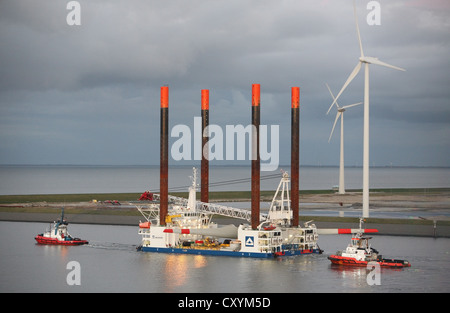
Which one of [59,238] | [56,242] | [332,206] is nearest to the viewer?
[56,242]

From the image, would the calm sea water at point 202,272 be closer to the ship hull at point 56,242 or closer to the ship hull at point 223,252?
the ship hull at point 223,252

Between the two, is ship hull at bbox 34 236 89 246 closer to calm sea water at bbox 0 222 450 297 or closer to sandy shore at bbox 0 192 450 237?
calm sea water at bbox 0 222 450 297

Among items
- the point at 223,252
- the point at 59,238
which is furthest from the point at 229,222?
the point at 223,252

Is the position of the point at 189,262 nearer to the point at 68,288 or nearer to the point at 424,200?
the point at 68,288

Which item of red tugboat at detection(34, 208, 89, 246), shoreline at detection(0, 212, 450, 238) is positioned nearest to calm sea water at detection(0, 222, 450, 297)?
red tugboat at detection(34, 208, 89, 246)

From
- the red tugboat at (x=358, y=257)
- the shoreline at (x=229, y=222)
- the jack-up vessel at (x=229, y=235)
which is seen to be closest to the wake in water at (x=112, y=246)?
the jack-up vessel at (x=229, y=235)

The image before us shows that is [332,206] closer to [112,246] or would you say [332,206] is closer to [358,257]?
[112,246]

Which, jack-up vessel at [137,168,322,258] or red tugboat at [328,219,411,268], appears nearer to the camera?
red tugboat at [328,219,411,268]

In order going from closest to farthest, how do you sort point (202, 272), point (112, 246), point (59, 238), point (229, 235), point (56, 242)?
point (202, 272)
point (229, 235)
point (112, 246)
point (56, 242)
point (59, 238)
